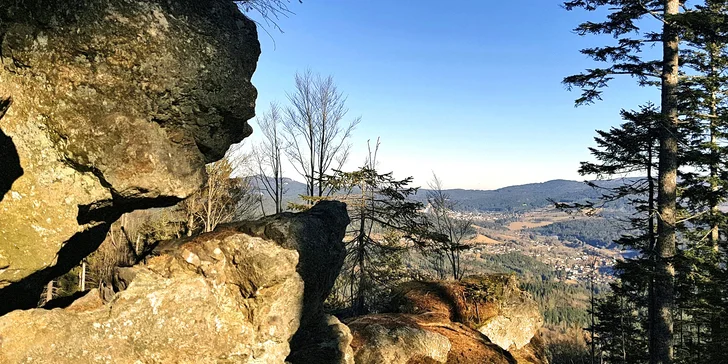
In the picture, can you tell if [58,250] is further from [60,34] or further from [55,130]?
[60,34]

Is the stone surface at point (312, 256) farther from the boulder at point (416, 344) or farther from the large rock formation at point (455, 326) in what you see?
the large rock formation at point (455, 326)

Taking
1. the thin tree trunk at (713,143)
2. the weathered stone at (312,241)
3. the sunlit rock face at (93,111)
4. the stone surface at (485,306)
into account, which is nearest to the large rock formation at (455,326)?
the stone surface at (485,306)

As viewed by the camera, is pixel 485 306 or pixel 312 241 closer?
pixel 312 241

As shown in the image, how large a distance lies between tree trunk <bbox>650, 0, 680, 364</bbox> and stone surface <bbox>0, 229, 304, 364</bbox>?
11432mm

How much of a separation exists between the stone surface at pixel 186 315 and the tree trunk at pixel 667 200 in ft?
37.5

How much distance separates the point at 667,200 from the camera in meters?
11.5

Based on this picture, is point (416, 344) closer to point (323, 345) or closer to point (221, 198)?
point (323, 345)

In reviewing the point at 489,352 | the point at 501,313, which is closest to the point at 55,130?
the point at 489,352

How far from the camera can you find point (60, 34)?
10.9 feet

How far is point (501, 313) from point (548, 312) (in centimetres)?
9148

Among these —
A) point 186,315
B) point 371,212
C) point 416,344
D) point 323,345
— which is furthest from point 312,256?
point 371,212

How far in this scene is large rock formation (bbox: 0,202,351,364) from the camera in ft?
12.0

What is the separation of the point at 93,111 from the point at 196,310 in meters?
2.39

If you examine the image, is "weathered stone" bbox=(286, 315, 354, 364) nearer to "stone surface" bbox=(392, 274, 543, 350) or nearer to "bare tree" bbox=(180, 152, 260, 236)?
"stone surface" bbox=(392, 274, 543, 350)
